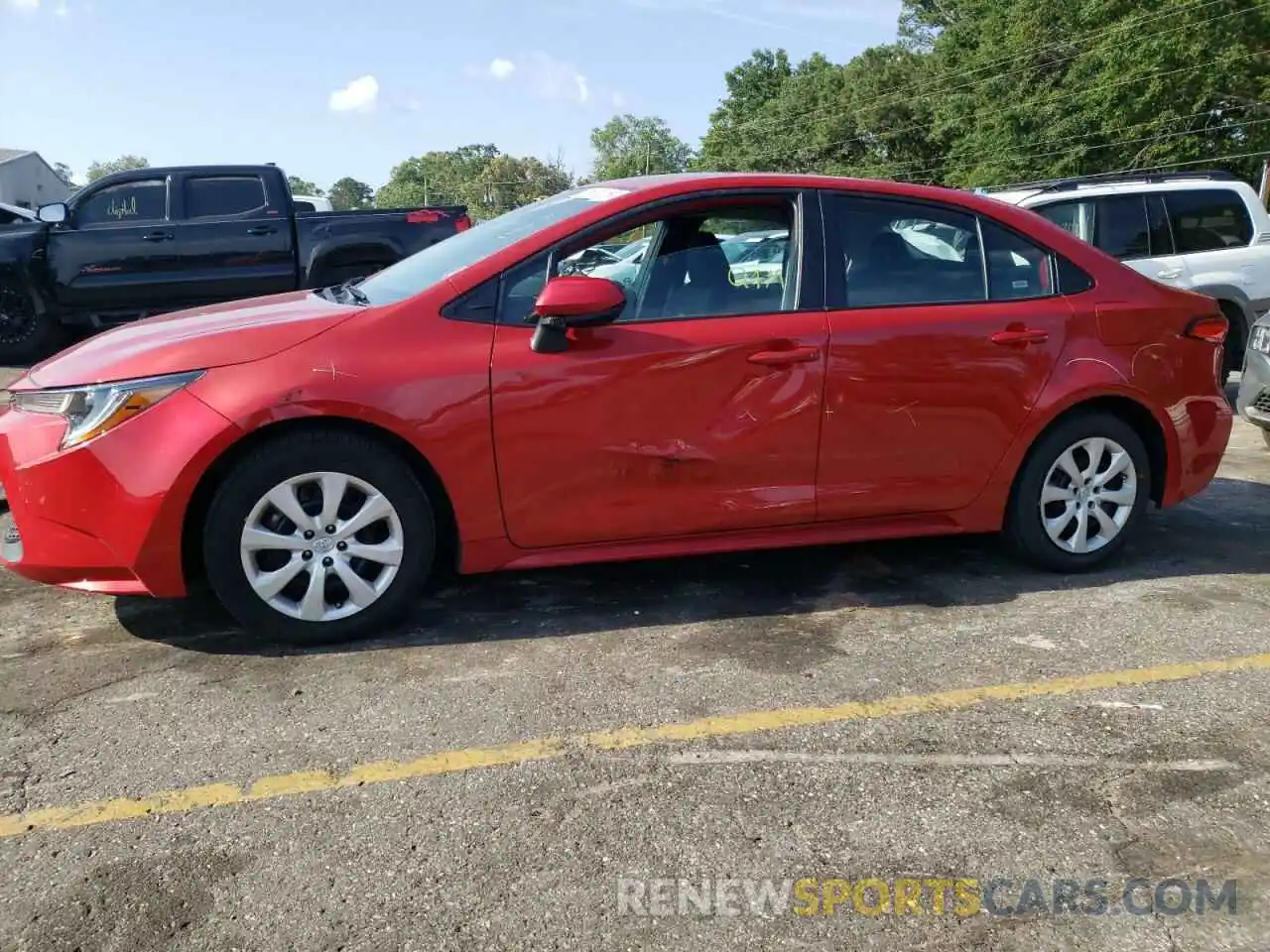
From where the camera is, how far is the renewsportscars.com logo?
7.34 ft

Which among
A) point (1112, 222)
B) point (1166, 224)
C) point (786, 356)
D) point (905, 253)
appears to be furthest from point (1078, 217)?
point (786, 356)

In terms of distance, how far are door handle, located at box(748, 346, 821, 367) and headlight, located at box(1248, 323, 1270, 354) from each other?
3.81m

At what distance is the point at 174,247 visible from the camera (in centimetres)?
981

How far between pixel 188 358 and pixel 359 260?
708 centimetres

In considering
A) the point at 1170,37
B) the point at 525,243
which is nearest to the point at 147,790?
the point at 525,243

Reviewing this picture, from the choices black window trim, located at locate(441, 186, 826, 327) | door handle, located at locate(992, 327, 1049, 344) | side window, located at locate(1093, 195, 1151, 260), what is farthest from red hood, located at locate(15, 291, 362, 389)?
side window, located at locate(1093, 195, 1151, 260)

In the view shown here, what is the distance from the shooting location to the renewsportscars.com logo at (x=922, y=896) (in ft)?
7.34

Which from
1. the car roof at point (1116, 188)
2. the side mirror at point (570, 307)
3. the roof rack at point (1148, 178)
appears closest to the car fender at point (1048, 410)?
the side mirror at point (570, 307)

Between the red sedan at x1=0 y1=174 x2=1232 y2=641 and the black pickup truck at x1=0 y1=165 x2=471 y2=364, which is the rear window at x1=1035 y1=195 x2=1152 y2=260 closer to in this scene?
the red sedan at x1=0 y1=174 x2=1232 y2=641

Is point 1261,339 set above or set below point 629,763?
above

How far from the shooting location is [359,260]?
1008 cm

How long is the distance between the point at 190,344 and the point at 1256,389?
589 centimetres

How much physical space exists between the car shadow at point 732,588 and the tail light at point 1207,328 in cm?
99

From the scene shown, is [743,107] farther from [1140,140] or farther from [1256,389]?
[1256,389]
